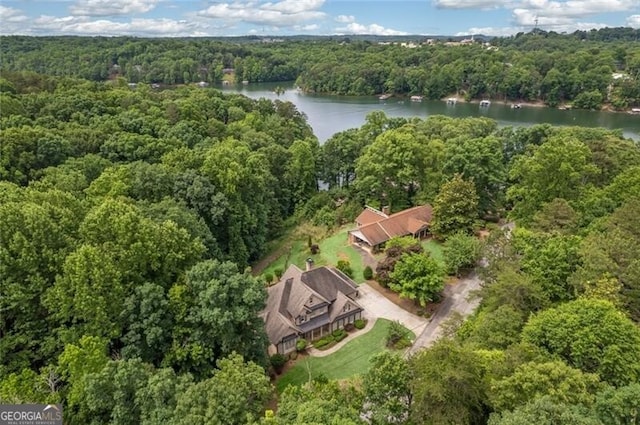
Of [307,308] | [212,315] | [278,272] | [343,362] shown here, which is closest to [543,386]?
[343,362]

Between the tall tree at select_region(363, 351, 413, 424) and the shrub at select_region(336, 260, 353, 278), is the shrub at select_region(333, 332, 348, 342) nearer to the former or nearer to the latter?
the shrub at select_region(336, 260, 353, 278)

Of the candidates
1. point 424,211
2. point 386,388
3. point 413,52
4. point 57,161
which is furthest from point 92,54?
point 386,388

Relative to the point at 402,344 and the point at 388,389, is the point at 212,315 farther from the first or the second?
the point at 402,344

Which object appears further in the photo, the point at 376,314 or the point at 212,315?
the point at 376,314

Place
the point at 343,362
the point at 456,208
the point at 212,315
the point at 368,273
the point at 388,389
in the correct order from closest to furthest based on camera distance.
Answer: the point at 388,389
the point at 212,315
the point at 343,362
the point at 368,273
the point at 456,208

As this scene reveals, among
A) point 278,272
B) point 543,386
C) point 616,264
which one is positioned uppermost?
point 616,264

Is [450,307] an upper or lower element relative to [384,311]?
upper

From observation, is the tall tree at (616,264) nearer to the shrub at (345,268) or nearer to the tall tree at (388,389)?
the tall tree at (388,389)

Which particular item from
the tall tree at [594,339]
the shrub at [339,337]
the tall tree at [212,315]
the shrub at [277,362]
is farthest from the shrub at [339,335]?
the tall tree at [594,339]
